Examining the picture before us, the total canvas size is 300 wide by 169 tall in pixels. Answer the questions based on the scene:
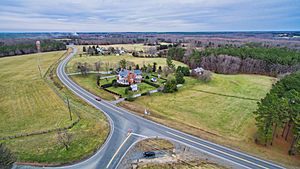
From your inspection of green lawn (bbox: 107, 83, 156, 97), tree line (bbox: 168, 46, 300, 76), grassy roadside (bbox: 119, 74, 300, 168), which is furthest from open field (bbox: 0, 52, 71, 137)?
tree line (bbox: 168, 46, 300, 76)

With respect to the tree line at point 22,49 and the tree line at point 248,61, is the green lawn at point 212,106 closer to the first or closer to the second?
the tree line at point 248,61

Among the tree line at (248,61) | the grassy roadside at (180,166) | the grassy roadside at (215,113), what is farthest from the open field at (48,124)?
the tree line at (248,61)

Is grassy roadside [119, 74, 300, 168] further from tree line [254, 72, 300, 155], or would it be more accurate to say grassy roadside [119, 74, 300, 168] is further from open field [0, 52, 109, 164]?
open field [0, 52, 109, 164]

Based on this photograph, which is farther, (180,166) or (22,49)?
(22,49)

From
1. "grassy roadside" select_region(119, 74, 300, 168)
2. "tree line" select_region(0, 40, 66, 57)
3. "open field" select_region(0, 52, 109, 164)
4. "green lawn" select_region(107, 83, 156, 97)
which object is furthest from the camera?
"tree line" select_region(0, 40, 66, 57)

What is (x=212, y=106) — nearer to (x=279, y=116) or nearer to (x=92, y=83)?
(x=279, y=116)

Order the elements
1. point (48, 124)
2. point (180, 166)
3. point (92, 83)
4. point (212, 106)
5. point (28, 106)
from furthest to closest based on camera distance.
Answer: point (92, 83), point (212, 106), point (28, 106), point (48, 124), point (180, 166)

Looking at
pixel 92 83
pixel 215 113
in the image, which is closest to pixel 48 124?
pixel 92 83
